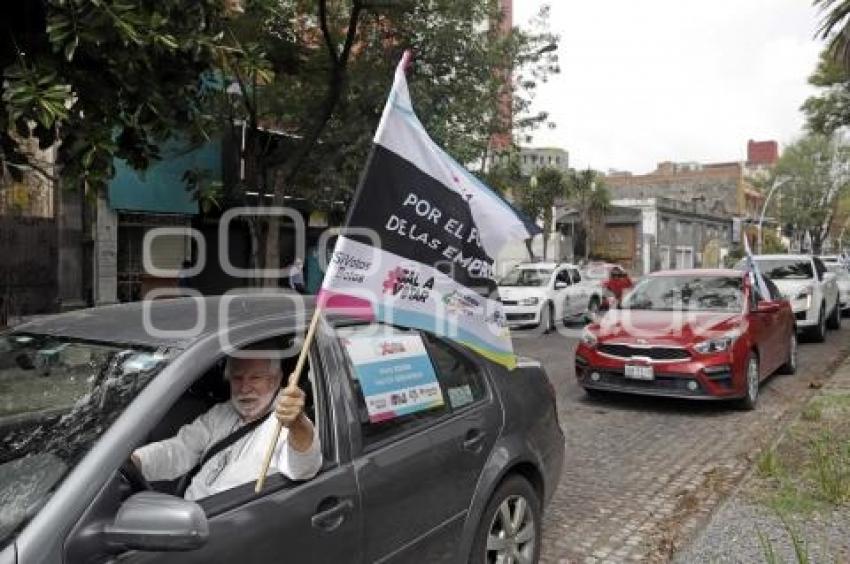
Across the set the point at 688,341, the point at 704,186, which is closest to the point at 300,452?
the point at 688,341

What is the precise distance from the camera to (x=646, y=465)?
6297 millimetres

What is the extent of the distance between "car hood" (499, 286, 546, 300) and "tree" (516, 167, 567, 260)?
1189 cm

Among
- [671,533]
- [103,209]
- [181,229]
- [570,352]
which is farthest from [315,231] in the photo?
[671,533]

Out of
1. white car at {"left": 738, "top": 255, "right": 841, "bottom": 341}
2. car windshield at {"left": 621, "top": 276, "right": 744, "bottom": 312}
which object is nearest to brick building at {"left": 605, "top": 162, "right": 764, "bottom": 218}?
white car at {"left": 738, "top": 255, "right": 841, "bottom": 341}

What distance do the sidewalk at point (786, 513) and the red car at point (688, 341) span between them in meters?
1.18

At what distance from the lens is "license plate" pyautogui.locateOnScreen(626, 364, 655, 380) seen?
7.90m

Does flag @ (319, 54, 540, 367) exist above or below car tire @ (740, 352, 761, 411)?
above

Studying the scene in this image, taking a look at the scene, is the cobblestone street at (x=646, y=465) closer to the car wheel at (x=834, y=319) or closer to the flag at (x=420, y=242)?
the flag at (x=420, y=242)

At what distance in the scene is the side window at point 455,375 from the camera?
11.5 ft

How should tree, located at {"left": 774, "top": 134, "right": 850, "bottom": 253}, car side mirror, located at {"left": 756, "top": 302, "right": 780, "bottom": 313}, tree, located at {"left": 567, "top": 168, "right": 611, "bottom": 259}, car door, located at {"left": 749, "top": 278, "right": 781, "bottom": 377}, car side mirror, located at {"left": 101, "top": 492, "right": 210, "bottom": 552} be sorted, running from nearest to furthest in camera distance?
1. car side mirror, located at {"left": 101, "top": 492, "right": 210, "bottom": 552}
2. car door, located at {"left": 749, "top": 278, "right": 781, "bottom": 377}
3. car side mirror, located at {"left": 756, "top": 302, "right": 780, "bottom": 313}
4. tree, located at {"left": 567, "top": 168, "right": 611, "bottom": 259}
5. tree, located at {"left": 774, "top": 134, "right": 850, "bottom": 253}

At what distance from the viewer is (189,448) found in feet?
9.52

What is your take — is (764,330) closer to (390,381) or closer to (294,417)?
(390,381)

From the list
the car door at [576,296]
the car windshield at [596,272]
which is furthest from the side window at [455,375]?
the car windshield at [596,272]

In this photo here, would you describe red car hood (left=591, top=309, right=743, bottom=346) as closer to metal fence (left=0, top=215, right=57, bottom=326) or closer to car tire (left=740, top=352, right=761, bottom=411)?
car tire (left=740, top=352, right=761, bottom=411)
